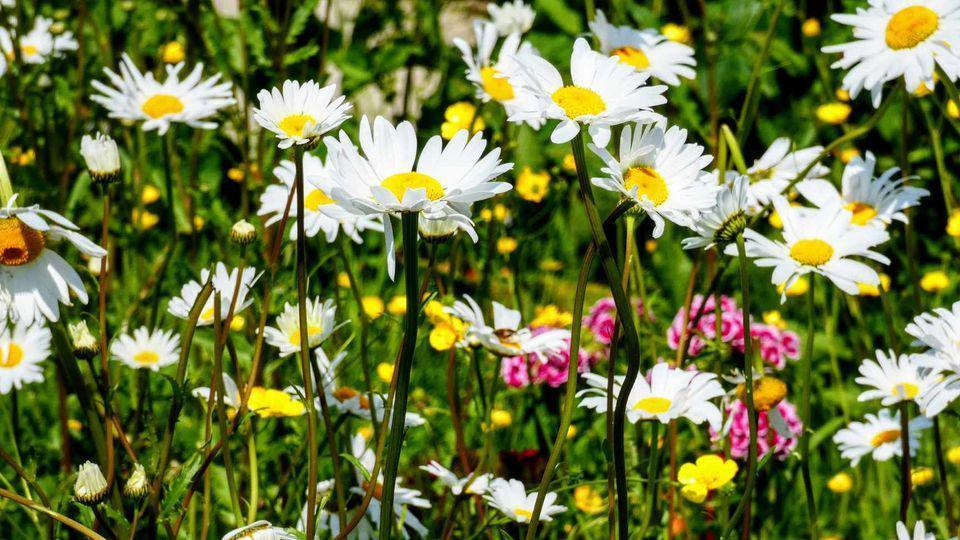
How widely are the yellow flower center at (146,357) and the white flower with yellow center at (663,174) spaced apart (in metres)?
Result: 0.72

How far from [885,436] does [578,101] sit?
0.79 metres

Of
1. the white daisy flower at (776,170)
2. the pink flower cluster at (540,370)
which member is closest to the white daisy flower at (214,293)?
the pink flower cluster at (540,370)

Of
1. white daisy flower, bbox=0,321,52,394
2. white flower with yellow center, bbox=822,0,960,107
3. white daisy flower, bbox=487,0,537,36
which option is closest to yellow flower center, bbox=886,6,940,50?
white flower with yellow center, bbox=822,0,960,107

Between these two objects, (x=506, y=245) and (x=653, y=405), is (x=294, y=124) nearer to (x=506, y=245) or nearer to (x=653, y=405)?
(x=653, y=405)

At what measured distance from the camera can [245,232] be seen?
1058 millimetres

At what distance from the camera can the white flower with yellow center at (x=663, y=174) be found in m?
0.87

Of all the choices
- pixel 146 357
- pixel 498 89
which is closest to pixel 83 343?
pixel 146 357

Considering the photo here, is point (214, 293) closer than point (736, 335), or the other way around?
point (214, 293)

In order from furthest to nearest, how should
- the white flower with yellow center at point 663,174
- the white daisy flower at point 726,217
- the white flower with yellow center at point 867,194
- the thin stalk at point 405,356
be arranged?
the white flower with yellow center at point 867,194 < the white daisy flower at point 726,217 < the white flower with yellow center at point 663,174 < the thin stalk at point 405,356

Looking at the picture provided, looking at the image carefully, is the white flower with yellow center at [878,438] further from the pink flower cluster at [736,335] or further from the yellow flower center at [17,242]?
the yellow flower center at [17,242]

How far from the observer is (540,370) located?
162cm

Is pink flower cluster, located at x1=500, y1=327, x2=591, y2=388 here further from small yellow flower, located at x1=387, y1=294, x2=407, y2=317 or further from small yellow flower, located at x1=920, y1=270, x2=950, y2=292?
small yellow flower, located at x1=920, y1=270, x2=950, y2=292

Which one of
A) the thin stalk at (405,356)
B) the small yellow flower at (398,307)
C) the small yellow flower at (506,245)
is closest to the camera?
the thin stalk at (405,356)

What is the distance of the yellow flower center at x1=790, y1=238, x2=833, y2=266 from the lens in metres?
1.08
